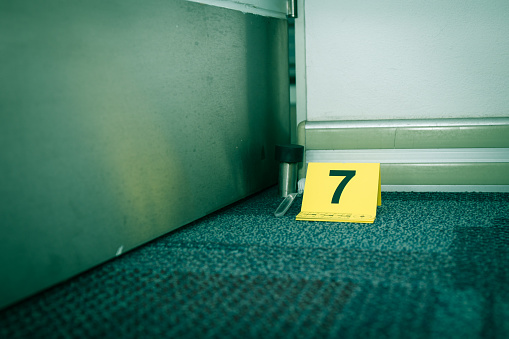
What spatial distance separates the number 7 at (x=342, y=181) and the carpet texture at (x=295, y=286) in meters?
0.15

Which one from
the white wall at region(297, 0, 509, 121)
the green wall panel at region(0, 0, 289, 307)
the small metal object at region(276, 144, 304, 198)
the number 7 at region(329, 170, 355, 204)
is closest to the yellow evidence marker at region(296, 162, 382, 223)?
the number 7 at region(329, 170, 355, 204)

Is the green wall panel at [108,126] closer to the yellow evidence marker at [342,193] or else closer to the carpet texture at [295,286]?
the carpet texture at [295,286]

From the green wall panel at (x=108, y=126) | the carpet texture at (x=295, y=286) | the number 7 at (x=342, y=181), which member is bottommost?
the carpet texture at (x=295, y=286)

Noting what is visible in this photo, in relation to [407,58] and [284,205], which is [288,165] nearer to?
[284,205]

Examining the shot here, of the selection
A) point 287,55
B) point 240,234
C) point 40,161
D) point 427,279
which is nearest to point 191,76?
point 240,234

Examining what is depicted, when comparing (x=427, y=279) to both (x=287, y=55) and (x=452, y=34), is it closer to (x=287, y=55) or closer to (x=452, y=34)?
(x=452, y=34)

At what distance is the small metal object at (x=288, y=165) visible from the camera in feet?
6.73

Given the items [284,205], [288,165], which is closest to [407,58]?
[288,165]

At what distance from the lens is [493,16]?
2.02 m

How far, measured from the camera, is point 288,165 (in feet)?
6.83

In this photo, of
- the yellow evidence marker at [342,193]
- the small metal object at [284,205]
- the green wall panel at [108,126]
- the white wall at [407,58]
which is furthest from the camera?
the white wall at [407,58]

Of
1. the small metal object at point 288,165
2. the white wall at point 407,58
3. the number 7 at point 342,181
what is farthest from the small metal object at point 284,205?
the white wall at point 407,58

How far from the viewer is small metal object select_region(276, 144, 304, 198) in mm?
2053

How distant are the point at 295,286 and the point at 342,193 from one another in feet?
2.35
